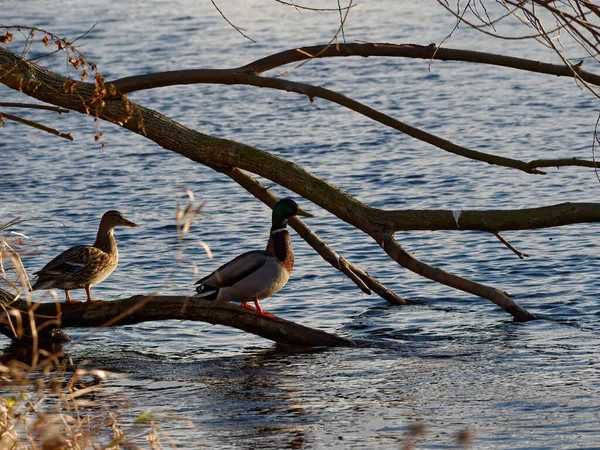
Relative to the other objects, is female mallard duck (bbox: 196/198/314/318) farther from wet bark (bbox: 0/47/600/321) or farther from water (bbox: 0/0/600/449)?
wet bark (bbox: 0/47/600/321)

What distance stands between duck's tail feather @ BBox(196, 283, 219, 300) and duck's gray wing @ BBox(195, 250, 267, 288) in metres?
0.05

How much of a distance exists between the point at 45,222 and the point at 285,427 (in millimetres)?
7782

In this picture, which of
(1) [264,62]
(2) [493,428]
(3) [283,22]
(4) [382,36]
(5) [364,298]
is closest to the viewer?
(2) [493,428]

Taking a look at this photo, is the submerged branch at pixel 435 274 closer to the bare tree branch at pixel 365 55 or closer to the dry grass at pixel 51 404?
the bare tree branch at pixel 365 55

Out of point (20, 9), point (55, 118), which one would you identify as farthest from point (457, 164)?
point (20, 9)

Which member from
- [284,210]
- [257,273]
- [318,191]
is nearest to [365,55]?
[318,191]

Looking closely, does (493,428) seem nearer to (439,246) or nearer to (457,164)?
(439,246)

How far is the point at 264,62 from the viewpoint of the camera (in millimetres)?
8602

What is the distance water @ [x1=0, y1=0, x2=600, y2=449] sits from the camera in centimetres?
768

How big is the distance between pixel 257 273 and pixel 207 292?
20.9 inches

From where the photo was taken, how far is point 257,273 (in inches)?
384

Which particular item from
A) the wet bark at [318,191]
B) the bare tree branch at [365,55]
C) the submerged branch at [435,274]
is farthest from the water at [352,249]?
the bare tree branch at [365,55]

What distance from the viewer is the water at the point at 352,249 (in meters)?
7.68

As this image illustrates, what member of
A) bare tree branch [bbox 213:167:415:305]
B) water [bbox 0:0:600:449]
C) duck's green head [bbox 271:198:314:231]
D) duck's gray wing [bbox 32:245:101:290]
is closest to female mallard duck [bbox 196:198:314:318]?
duck's green head [bbox 271:198:314:231]
